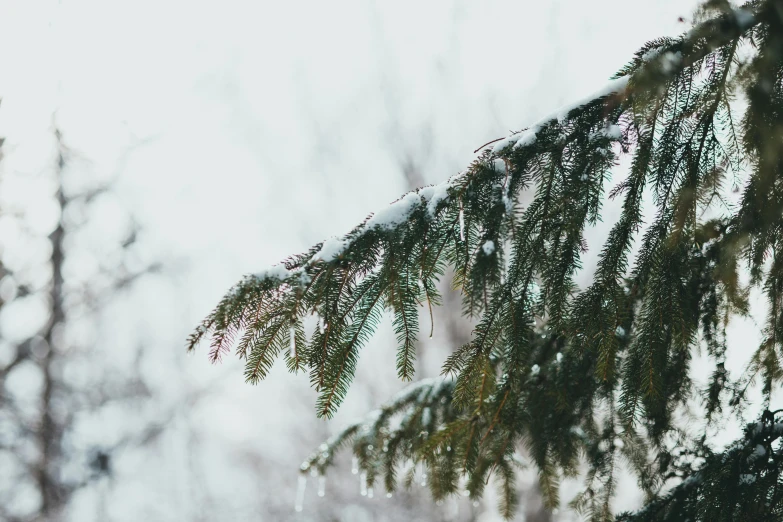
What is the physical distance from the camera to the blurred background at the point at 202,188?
9016mm

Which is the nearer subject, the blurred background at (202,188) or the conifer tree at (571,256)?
the conifer tree at (571,256)

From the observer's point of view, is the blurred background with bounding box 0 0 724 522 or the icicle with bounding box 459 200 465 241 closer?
the icicle with bounding box 459 200 465 241

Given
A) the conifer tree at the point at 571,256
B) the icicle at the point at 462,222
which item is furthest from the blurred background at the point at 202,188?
the icicle at the point at 462,222

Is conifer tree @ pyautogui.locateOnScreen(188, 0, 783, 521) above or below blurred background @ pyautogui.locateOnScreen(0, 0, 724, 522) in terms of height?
below

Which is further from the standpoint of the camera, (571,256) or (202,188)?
(202,188)

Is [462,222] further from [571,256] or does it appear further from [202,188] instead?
[202,188]

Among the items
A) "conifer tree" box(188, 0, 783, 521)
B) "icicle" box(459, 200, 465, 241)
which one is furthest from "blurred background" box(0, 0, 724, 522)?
"icicle" box(459, 200, 465, 241)

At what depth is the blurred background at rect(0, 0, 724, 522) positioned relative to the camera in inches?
355

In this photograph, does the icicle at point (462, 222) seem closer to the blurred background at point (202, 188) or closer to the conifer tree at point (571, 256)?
the conifer tree at point (571, 256)

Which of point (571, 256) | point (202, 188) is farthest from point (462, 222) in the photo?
point (202, 188)

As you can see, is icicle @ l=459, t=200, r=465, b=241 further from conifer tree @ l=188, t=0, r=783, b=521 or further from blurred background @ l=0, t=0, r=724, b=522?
blurred background @ l=0, t=0, r=724, b=522

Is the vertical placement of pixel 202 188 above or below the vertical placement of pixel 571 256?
above

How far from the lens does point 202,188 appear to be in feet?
38.7

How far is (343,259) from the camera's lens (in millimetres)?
1241
